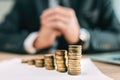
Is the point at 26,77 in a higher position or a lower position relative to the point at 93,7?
lower

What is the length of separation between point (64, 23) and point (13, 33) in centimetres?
30

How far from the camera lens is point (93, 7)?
4.74 feet

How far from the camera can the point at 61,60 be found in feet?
2.11

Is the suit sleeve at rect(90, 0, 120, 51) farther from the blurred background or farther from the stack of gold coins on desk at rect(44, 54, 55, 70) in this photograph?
the stack of gold coins on desk at rect(44, 54, 55, 70)

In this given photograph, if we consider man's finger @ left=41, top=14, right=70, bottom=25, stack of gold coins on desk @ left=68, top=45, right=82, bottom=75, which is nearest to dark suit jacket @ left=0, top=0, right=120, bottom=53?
man's finger @ left=41, top=14, right=70, bottom=25

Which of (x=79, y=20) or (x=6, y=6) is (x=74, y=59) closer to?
(x=79, y=20)

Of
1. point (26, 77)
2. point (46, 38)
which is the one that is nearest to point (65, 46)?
point (46, 38)

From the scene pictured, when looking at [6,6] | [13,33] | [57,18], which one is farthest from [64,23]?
[6,6]

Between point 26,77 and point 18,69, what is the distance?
0.11 metres

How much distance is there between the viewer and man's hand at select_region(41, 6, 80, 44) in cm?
119

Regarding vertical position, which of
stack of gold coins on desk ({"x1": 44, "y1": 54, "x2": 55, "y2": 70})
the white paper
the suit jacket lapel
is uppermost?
the suit jacket lapel

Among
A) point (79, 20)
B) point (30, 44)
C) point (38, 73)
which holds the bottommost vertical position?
point (38, 73)

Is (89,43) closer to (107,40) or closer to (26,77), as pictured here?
(107,40)

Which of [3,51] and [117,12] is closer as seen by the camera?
[3,51]
